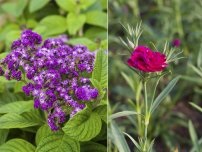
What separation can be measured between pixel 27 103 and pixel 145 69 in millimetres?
562

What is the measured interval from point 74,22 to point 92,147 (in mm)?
940

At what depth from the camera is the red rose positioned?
49.9 inches

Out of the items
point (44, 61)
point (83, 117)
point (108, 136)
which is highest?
point (44, 61)

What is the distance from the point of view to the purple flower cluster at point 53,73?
4.85 feet

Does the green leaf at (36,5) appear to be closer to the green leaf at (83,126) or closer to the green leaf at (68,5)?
the green leaf at (68,5)

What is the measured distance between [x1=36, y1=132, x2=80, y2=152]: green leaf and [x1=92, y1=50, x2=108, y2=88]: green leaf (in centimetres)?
23

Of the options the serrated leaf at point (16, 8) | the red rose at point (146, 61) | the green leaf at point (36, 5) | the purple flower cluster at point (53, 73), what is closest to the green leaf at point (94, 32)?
the green leaf at point (36, 5)

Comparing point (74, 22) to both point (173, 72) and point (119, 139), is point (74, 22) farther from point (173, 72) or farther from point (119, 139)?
point (119, 139)

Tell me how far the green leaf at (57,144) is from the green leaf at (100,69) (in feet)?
0.74

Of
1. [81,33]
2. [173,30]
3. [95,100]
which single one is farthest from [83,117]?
[173,30]

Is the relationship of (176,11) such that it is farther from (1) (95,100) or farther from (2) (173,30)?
(1) (95,100)

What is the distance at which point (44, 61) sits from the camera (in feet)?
5.13

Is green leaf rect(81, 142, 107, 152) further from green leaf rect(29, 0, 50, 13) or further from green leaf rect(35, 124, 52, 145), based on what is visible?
green leaf rect(29, 0, 50, 13)

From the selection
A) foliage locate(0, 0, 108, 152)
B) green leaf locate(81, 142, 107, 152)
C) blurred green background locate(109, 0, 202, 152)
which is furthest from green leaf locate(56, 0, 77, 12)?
green leaf locate(81, 142, 107, 152)
